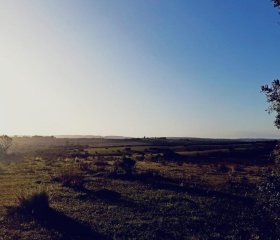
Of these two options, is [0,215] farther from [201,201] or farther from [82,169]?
[82,169]

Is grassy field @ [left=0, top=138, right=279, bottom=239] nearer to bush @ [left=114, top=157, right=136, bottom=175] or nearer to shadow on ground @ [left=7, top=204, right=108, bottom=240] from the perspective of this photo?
shadow on ground @ [left=7, top=204, right=108, bottom=240]

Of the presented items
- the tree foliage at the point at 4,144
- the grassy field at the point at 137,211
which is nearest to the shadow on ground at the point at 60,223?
the grassy field at the point at 137,211

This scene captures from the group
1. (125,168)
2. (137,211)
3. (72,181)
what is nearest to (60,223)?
(137,211)

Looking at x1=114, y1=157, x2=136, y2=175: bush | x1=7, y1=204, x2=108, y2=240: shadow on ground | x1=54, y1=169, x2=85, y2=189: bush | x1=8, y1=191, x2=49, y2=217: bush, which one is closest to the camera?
x1=7, y1=204, x2=108, y2=240: shadow on ground

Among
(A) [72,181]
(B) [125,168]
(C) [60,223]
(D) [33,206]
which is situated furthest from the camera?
(B) [125,168]

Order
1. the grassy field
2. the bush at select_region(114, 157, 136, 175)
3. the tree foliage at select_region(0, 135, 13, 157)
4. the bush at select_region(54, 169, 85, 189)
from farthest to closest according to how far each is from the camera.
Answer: the tree foliage at select_region(0, 135, 13, 157) → the bush at select_region(114, 157, 136, 175) → the bush at select_region(54, 169, 85, 189) → the grassy field

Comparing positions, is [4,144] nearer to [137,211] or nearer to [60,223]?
[137,211]

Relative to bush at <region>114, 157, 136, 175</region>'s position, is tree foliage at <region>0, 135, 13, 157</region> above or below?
above

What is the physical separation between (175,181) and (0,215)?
18.2 m

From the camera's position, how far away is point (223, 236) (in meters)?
18.4

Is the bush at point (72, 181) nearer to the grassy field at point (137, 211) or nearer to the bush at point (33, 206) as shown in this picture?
the grassy field at point (137, 211)

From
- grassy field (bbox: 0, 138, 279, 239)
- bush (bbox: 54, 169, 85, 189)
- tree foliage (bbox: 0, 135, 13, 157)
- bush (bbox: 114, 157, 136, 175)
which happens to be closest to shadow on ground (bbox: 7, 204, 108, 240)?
grassy field (bbox: 0, 138, 279, 239)

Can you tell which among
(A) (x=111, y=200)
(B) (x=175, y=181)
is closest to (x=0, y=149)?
(B) (x=175, y=181)

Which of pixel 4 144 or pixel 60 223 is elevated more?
pixel 4 144
